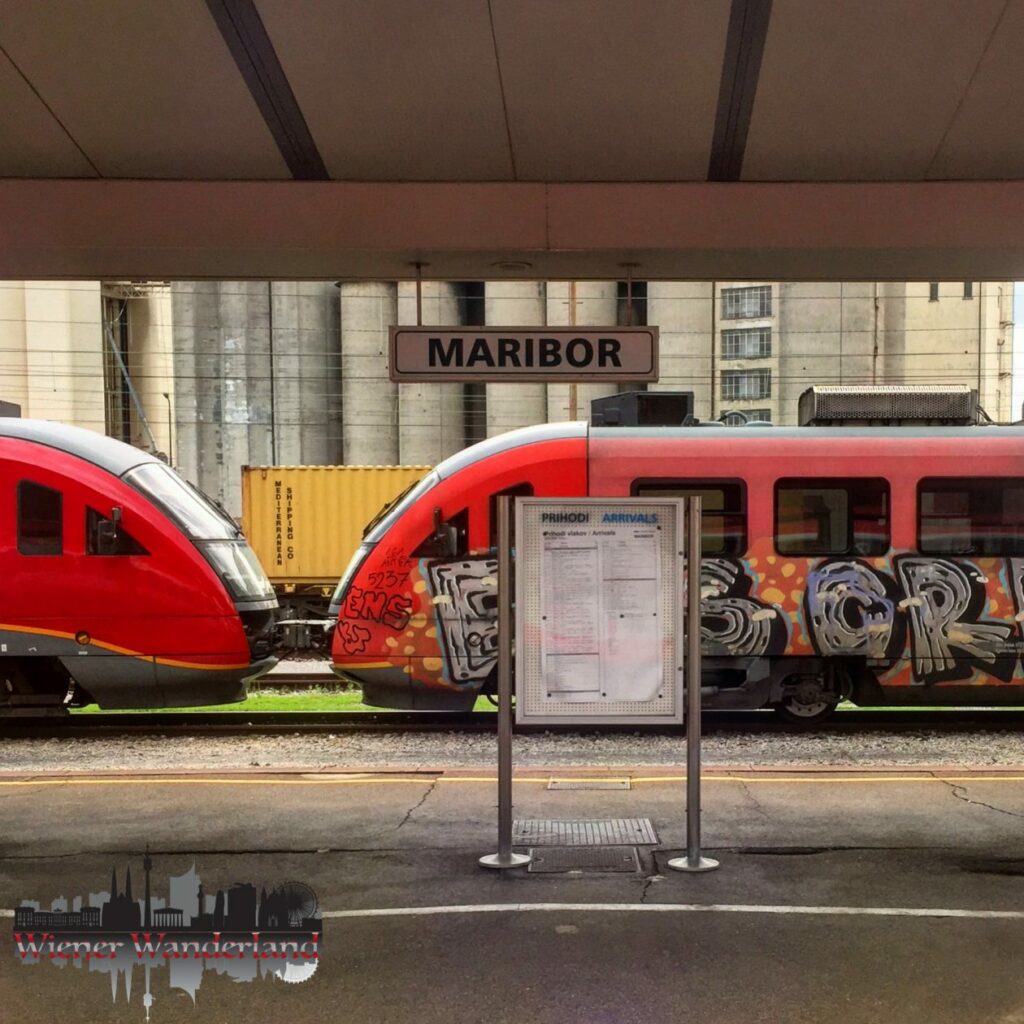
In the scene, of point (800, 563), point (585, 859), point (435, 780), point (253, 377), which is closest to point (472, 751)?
point (435, 780)

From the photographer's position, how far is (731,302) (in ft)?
143

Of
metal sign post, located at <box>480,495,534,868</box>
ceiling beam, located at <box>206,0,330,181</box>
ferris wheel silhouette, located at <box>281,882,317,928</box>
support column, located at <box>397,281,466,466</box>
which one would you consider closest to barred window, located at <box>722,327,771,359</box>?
support column, located at <box>397,281,466,466</box>

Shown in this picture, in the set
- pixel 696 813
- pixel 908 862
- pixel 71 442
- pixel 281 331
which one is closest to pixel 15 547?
pixel 71 442

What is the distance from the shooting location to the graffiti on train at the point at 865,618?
11.2 m

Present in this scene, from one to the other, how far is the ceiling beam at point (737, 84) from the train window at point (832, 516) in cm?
523

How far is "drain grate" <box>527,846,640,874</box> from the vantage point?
22.1 feet

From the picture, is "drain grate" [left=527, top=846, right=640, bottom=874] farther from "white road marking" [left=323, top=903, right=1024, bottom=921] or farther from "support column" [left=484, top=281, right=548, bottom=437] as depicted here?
"support column" [left=484, top=281, right=548, bottom=437]

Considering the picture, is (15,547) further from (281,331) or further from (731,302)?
(731,302)

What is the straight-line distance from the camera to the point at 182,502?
11.3 m

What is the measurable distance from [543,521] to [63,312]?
39.8 meters

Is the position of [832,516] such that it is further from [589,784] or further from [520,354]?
[520,354]

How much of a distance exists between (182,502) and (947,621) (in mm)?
7786

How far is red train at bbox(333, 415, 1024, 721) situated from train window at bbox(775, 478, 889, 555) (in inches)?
0.6

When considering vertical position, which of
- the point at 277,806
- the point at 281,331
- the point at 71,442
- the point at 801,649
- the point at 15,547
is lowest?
the point at 277,806
